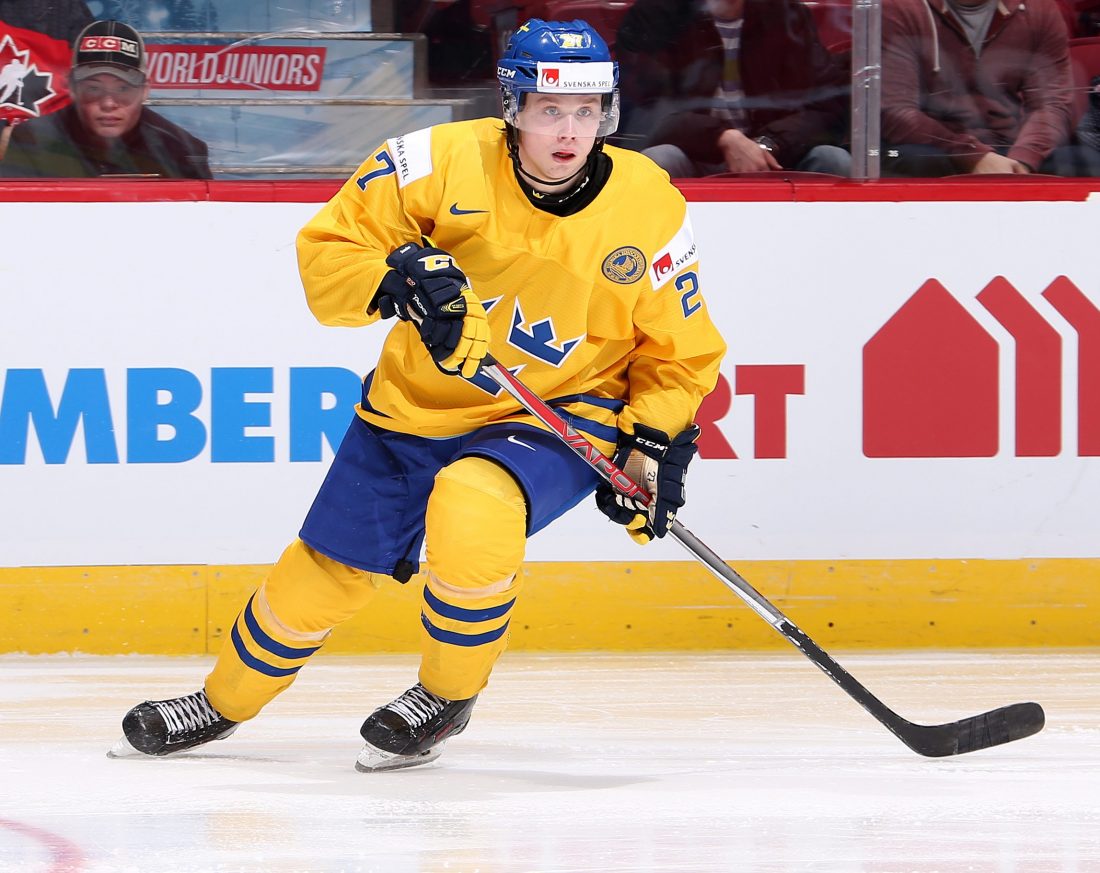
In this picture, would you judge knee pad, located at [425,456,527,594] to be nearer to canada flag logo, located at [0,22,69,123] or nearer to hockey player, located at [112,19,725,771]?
hockey player, located at [112,19,725,771]

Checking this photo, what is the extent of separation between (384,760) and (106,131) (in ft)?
5.73

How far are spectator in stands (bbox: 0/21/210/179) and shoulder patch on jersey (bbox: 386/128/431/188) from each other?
47.3 inches

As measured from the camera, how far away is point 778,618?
2770 millimetres

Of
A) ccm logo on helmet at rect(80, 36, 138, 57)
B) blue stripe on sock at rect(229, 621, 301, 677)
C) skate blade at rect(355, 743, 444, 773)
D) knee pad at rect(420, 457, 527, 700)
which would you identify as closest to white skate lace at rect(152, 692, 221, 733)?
blue stripe on sock at rect(229, 621, 301, 677)

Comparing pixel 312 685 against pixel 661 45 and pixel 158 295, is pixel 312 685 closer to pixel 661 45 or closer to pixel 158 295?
pixel 158 295

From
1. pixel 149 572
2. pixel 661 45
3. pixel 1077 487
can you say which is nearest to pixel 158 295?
pixel 149 572

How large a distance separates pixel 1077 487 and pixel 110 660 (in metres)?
2.21

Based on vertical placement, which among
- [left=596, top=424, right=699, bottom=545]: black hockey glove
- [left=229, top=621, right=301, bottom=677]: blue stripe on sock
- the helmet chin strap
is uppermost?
the helmet chin strap

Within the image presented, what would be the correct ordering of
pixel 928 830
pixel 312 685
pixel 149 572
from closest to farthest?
pixel 928 830 < pixel 312 685 < pixel 149 572

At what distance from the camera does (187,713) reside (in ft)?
9.01

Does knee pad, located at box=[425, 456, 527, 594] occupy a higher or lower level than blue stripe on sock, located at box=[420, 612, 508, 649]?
higher

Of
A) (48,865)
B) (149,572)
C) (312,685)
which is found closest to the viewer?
(48,865)

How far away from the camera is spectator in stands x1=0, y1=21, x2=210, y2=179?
3.65 metres

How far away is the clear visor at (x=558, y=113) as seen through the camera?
2.48 metres
